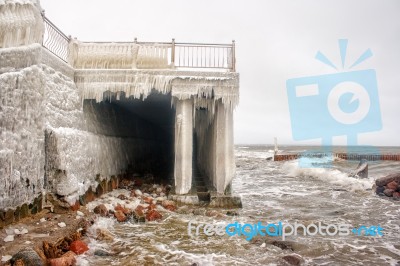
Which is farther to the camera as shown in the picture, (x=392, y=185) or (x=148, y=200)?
(x=392, y=185)

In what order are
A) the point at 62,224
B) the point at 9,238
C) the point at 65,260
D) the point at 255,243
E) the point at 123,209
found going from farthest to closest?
the point at 123,209
the point at 255,243
the point at 62,224
the point at 9,238
the point at 65,260

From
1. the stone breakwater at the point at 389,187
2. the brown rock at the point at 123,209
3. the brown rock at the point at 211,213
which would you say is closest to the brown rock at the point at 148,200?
the brown rock at the point at 123,209

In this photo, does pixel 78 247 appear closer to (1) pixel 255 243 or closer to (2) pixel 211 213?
(1) pixel 255 243

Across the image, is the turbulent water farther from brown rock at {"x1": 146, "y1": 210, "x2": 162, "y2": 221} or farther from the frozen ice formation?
the frozen ice formation

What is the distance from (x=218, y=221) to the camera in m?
9.48

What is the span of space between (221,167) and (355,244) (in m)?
5.28

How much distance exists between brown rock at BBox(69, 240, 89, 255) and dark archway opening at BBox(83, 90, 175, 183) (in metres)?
5.82

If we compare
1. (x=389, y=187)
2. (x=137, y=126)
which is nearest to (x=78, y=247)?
(x=137, y=126)

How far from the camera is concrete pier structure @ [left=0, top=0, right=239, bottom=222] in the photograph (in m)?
7.54

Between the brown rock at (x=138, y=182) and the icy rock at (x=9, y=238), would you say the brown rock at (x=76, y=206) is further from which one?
the brown rock at (x=138, y=182)

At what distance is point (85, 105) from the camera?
37.3 ft

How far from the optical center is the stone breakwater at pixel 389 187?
1588 cm

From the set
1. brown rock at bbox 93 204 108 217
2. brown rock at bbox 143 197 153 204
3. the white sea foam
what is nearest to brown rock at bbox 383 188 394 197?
the white sea foam

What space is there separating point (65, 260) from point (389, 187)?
16906 millimetres
